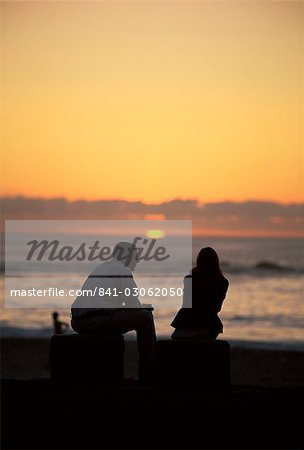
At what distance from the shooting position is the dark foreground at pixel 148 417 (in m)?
7.45

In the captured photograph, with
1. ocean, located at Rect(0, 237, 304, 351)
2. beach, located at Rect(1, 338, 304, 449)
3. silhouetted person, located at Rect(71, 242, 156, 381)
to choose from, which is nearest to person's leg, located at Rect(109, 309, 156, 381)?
silhouetted person, located at Rect(71, 242, 156, 381)

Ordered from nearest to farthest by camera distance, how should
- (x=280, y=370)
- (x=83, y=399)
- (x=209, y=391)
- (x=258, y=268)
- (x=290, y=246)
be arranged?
(x=83, y=399) < (x=209, y=391) < (x=280, y=370) < (x=258, y=268) < (x=290, y=246)

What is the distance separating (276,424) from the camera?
7.92m

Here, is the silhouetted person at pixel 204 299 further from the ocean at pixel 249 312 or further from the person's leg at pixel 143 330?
the ocean at pixel 249 312

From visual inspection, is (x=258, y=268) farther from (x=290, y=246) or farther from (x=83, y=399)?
(x=83, y=399)

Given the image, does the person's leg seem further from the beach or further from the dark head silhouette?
the dark head silhouette

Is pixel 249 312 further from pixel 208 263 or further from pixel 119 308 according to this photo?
pixel 119 308

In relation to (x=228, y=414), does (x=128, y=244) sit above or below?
above

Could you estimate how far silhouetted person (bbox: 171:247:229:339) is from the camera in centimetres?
972

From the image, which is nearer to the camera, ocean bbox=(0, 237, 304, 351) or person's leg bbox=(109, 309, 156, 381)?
person's leg bbox=(109, 309, 156, 381)

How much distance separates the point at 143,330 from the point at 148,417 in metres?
1.49

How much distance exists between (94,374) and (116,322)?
0.62m

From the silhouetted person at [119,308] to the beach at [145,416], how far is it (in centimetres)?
41

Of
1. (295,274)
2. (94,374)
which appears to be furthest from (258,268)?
(94,374)
